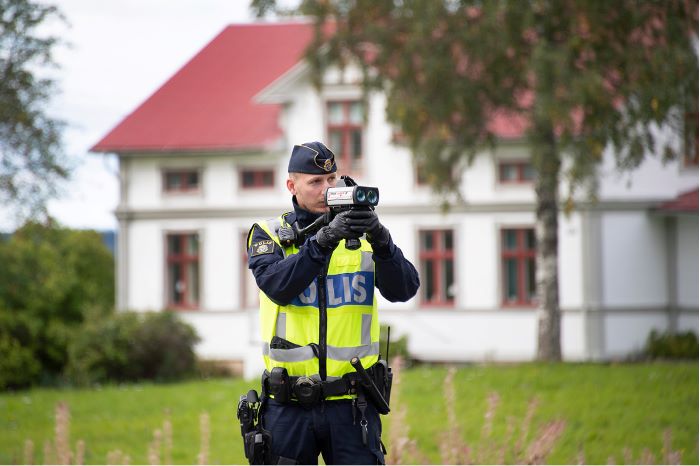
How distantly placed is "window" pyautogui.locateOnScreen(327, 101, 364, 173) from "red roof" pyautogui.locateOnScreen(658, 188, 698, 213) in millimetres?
8000

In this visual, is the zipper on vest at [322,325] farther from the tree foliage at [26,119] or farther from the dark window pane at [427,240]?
the dark window pane at [427,240]

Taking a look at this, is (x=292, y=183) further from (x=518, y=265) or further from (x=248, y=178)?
(x=248, y=178)

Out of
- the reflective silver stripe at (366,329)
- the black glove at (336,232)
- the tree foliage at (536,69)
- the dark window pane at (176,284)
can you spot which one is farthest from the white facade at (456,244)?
the black glove at (336,232)

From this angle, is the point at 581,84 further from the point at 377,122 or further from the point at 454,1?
the point at 377,122

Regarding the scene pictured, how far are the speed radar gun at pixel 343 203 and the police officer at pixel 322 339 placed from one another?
0.03m

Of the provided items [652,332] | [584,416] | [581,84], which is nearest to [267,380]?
[584,416]

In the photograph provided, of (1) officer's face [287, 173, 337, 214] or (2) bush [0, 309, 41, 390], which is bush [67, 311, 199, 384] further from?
(1) officer's face [287, 173, 337, 214]

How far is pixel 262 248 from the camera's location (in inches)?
197

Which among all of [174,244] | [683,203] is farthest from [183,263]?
[683,203]

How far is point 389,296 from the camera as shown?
16.7ft

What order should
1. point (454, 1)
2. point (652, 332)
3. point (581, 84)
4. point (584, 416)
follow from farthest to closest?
point (652, 332), point (454, 1), point (581, 84), point (584, 416)

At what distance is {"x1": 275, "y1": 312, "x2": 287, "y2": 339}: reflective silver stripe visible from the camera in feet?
16.4

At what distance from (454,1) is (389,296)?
50.0 feet

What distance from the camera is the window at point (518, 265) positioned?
2927 cm
